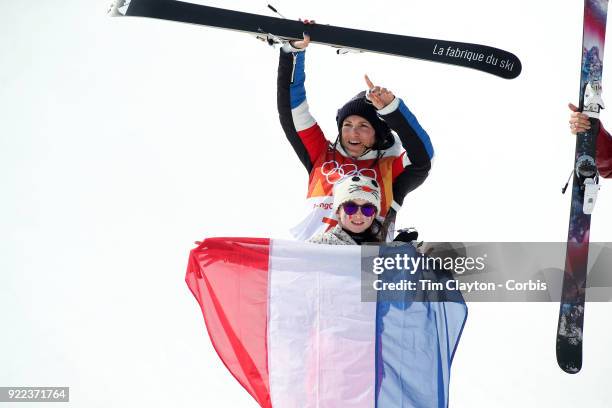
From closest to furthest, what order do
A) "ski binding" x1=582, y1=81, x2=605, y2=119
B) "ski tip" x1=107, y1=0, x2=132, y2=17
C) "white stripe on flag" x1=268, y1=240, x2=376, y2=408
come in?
"white stripe on flag" x1=268, y1=240, x2=376, y2=408 → "ski binding" x1=582, y1=81, x2=605, y2=119 → "ski tip" x1=107, y1=0, x2=132, y2=17

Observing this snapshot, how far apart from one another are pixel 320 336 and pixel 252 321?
0.32 m

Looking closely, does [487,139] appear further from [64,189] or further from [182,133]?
[64,189]

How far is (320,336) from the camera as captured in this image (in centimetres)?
474

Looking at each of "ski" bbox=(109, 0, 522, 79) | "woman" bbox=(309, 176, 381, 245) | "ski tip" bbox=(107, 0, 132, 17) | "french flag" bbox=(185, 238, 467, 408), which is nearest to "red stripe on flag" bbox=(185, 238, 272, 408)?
"french flag" bbox=(185, 238, 467, 408)

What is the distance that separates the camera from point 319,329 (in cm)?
475

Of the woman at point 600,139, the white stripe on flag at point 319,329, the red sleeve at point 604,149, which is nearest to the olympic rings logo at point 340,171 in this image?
the white stripe on flag at point 319,329

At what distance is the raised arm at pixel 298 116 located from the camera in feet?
18.0

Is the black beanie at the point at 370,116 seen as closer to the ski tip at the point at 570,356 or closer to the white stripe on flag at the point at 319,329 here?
the white stripe on flag at the point at 319,329

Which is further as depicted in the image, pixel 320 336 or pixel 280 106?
pixel 280 106

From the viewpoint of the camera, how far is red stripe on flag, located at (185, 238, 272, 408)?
15.9 feet

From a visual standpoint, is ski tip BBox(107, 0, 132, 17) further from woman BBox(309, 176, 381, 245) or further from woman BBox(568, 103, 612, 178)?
woman BBox(568, 103, 612, 178)

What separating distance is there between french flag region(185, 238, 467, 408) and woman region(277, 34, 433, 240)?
0.46m

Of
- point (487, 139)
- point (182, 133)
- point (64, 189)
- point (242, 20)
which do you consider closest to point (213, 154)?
point (182, 133)

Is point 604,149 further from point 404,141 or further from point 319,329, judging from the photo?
point 319,329
